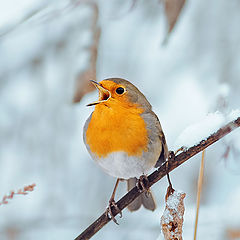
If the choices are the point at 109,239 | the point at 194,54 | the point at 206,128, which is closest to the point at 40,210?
the point at 109,239

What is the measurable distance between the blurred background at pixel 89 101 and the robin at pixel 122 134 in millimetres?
1515

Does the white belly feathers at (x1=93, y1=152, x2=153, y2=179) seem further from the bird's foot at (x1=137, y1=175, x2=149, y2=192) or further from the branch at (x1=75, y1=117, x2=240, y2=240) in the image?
the branch at (x1=75, y1=117, x2=240, y2=240)

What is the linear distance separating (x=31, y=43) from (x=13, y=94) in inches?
26.1

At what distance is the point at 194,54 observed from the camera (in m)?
4.67

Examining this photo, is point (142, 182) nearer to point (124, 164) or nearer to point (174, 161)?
point (124, 164)

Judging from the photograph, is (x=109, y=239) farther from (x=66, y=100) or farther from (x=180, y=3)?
(x=180, y=3)

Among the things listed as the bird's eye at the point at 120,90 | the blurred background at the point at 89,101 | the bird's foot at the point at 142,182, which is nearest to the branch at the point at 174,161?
the bird's foot at the point at 142,182

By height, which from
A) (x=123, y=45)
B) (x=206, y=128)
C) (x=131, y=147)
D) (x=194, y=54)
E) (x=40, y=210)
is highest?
(x=123, y=45)

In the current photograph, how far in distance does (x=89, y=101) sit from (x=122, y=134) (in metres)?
2.01

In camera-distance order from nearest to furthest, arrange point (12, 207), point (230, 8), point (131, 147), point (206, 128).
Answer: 1. point (206, 128)
2. point (131, 147)
3. point (230, 8)
4. point (12, 207)

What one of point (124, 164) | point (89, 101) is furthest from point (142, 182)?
point (89, 101)

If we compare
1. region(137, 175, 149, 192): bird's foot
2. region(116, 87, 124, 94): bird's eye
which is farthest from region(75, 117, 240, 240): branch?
region(116, 87, 124, 94): bird's eye

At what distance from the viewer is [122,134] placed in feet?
7.54

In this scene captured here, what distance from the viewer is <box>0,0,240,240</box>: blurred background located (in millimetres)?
4211
